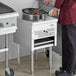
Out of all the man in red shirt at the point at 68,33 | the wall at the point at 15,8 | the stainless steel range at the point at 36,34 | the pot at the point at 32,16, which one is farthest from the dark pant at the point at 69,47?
the wall at the point at 15,8

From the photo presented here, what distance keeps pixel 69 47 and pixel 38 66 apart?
0.76 m

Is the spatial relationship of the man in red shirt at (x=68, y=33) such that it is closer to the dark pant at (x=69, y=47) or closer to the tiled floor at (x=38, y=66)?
the dark pant at (x=69, y=47)

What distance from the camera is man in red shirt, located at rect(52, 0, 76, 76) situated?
359 centimetres

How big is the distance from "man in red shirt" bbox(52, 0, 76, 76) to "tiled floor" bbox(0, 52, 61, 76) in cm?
31

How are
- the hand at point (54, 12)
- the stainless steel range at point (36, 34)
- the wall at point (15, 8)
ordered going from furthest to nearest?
1. the wall at point (15, 8)
2. the hand at point (54, 12)
3. the stainless steel range at point (36, 34)

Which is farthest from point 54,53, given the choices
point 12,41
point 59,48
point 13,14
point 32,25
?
point 13,14

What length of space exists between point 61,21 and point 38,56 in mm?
1144

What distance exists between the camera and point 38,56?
15.3 feet

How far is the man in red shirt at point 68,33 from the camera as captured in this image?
11.8 ft

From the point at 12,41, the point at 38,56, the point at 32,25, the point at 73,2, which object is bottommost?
the point at 38,56

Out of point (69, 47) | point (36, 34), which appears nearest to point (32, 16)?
point (36, 34)

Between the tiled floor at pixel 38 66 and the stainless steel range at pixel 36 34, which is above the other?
the stainless steel range at pixel 36 34

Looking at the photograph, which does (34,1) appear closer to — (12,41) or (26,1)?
(26,1)

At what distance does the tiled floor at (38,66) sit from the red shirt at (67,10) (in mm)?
849
